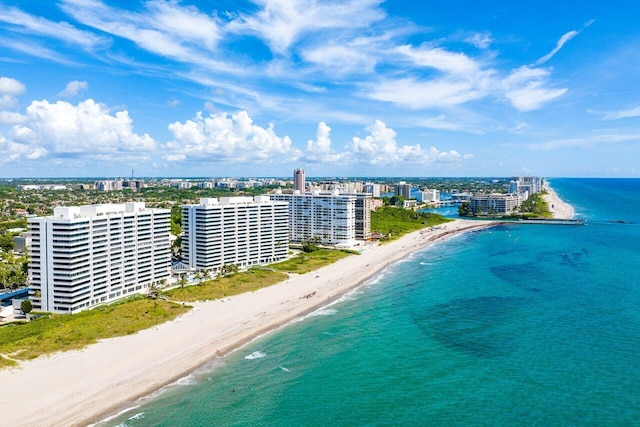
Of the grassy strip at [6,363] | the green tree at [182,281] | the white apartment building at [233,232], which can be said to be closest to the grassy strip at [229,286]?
the green tree at [182,281]

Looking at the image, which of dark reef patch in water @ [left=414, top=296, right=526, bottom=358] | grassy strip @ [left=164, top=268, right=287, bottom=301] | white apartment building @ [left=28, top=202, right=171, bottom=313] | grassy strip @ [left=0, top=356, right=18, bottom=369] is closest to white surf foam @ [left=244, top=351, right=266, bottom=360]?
grassy strip @ [left=164, top=268, right=287, bottom=301]

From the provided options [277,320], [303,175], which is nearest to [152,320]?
[277,320]

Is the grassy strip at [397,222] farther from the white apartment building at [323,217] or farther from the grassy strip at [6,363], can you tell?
the grassy strip at [6,363]

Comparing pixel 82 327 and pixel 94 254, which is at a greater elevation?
pixel 94 254

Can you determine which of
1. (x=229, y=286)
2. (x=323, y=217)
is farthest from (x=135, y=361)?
(x=323, y=217)

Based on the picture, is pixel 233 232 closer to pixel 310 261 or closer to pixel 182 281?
pixel 182 281

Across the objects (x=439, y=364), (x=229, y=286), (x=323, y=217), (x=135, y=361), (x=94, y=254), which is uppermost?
(x=323, y=217)
